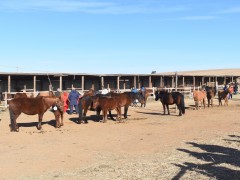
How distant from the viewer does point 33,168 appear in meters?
7.96

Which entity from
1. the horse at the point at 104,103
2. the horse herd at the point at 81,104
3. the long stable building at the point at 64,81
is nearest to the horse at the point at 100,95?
the horse herd at the point at 81,104

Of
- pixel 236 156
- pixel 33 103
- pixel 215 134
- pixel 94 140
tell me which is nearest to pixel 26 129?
pixel 33 103

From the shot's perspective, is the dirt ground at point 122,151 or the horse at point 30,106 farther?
the horse at point 30,106

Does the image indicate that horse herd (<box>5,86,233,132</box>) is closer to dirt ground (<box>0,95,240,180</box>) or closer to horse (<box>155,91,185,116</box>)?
horse (<box>155,91,185,116</box>)

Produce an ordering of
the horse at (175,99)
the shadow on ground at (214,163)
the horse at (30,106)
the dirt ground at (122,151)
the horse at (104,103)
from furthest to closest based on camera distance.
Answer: the horse at (175,99)
the horse at (104,103)
the horse at (30,106)
the dirt ground at (122,151)
the shadow on ground at (214,163)

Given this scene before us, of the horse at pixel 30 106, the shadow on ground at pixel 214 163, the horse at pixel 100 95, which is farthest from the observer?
the horse at pixel 100 95

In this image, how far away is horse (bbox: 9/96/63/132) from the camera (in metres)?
13.5

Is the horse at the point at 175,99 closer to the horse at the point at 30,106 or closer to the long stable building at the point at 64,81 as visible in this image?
the horse at the point at 30,106

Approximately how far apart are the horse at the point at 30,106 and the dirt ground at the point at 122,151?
1.88 feet

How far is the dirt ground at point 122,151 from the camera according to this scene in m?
7.46

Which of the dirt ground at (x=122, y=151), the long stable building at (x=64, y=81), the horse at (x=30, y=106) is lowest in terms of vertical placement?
the dirt ground at (x=122, y=151)

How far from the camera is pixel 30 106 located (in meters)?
13.8

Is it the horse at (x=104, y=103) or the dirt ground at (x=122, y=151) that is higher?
the horse at (x=104, y=103)

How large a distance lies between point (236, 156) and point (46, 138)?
6.20 metres
